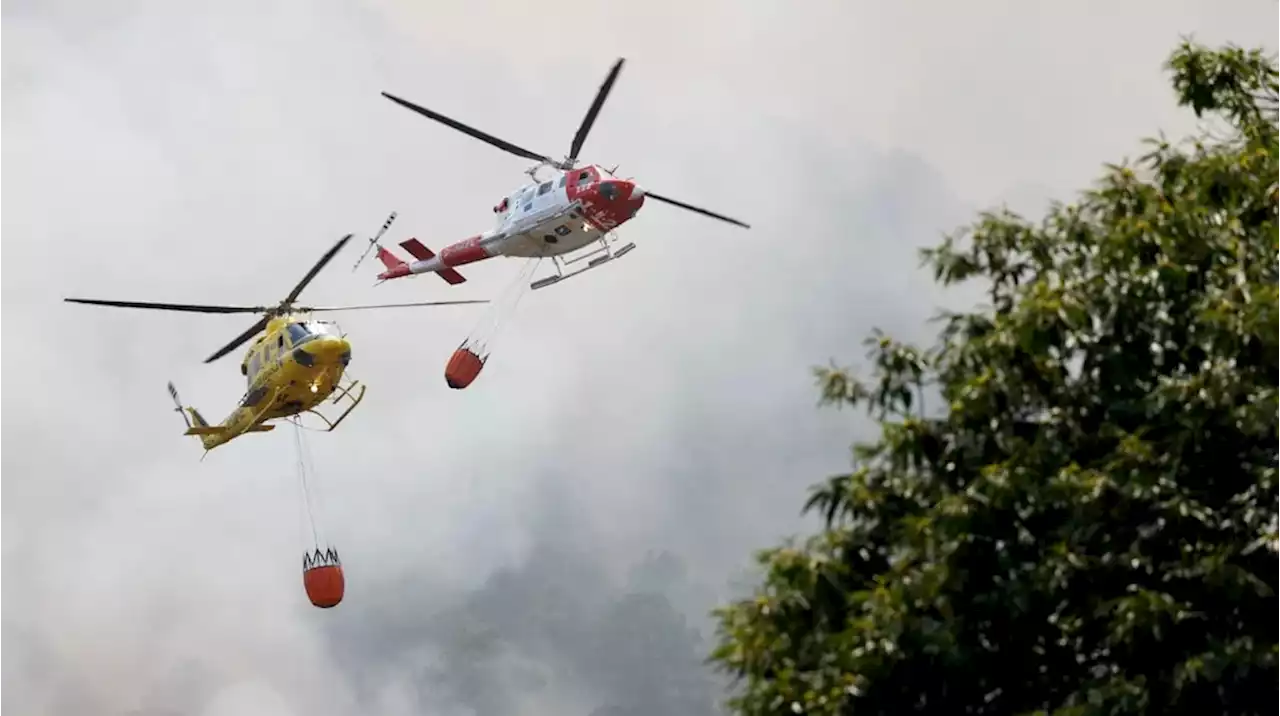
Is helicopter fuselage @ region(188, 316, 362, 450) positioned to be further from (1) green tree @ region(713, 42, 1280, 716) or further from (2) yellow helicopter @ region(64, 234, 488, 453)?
(1) green tree @ region(713, 42, 1280, 716)

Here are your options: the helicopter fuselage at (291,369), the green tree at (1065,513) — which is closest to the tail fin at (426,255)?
the helicopter fuselage at (291,369)

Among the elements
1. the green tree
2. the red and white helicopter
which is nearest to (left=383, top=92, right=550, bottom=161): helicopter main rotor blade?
the red and white helicopter

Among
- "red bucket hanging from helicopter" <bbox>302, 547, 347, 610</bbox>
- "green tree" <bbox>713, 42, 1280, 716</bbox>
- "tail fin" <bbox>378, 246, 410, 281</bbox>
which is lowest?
"green tree" <bbox>713, 42, 1280, 716</bbox>

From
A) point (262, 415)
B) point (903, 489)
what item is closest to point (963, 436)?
point (903, 489)

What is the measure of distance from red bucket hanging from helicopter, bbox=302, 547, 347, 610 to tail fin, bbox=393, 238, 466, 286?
13.5 meters

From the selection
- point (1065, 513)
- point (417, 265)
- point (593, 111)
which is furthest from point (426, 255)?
point (1065, 513)

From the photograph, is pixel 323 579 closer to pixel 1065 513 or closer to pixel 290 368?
pixel 290 368

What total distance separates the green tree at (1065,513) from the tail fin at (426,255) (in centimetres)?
6324

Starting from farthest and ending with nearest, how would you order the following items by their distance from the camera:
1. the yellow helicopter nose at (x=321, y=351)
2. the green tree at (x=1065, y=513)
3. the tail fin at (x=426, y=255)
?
1. the tail fin at (x=426, y=255)
2. the yellow helicopter nose at (x=321, y=351)
3. the green tree at (x=1065, y=513)

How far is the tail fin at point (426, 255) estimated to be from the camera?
9894 cm

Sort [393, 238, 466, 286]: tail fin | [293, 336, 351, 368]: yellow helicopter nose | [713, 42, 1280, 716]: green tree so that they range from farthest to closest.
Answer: [393, 238, 466, 286]: tail fin → [293, 336, 351, 368]: yellow helicopter nose → [713, 42, 1280, 716]: green tree

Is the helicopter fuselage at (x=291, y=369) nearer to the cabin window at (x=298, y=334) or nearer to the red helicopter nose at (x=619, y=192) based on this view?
the cabin window at (x=298, y=334)

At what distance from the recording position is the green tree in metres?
33.5

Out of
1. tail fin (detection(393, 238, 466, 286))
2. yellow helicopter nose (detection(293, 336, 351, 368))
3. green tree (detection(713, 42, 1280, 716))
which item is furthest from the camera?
tail fin (detection(393, 238, 466, 286))
